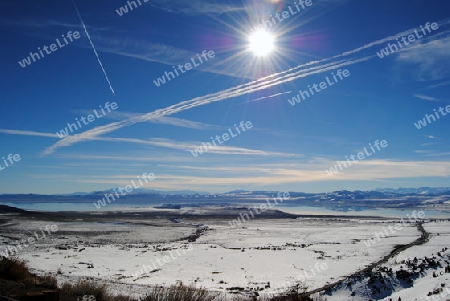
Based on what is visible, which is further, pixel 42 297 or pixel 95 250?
pixel 95 250

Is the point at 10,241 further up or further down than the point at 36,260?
further up

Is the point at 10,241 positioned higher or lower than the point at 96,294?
higher

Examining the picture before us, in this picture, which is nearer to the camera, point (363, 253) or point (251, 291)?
point (251, 291)

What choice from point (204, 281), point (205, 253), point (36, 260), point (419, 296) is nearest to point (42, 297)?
point (419, 296)

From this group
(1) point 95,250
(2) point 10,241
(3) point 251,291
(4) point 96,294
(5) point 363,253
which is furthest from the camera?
(2) point 10,241

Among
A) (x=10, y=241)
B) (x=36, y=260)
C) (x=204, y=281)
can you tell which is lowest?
(x=204, y=281)

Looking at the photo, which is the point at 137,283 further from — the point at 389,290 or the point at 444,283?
the point at 444,283

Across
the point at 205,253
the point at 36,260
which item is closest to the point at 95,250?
the point at 36,260

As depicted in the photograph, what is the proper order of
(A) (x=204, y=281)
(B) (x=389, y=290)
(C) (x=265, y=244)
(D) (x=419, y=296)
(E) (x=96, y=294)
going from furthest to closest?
(C) (x=265, y=244)
(A) (x=204, y=281)
(B) (x=389, y=290)
(D) (x=419, y=296)
(E) (x=96, y=294)

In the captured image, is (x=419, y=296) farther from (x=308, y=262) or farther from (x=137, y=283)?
(x=308, y=262)
